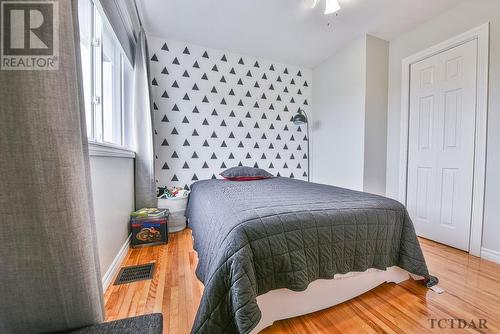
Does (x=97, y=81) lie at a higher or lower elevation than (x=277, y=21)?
lower

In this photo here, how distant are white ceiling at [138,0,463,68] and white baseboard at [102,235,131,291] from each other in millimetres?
2395

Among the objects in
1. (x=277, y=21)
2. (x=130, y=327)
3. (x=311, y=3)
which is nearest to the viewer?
(x=130, y=327)

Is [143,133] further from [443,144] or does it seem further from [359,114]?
[443,144]

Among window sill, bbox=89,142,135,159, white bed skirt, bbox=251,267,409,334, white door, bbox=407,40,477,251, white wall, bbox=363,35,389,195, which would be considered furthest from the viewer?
white wall, bbox=363,35,389,195

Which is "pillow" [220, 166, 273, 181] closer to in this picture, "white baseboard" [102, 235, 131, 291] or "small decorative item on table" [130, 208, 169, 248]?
"small decorative item on table" [130, 208, 169, 248]

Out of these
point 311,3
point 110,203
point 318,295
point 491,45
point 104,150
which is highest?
point 311,3

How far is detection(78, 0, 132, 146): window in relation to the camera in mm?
1506

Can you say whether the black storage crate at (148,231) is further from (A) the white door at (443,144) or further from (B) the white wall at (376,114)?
(A) the white door at (443,144)

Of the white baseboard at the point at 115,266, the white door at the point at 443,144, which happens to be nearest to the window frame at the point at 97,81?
the white baseboard at the point at 115,266

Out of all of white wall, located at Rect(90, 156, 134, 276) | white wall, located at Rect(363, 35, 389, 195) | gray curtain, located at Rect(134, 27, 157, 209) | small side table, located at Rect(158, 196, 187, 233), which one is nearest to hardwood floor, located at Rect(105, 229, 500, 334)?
white wall, located at Rect(90, 156, 134, 276)

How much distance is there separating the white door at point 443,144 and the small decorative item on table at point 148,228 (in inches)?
114

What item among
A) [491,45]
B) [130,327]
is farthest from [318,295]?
[491,45]

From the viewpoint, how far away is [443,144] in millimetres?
2277

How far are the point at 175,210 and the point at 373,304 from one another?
2.10 meters
